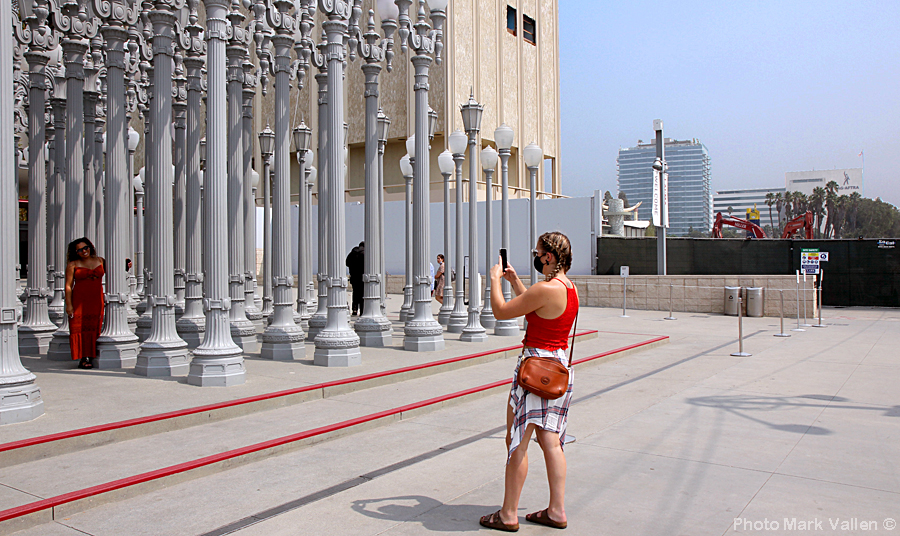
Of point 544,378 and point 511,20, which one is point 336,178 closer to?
point 544,378

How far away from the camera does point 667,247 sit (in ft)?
84.5

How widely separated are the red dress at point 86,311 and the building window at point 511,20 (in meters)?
33.8

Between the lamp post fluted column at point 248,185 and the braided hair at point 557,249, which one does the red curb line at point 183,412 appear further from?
the lamp post fluted column at point 248,185

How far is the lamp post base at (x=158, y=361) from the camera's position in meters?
8.51

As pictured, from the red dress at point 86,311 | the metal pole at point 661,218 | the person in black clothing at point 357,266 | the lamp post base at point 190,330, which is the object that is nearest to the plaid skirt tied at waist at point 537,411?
the red dress at point 86,311

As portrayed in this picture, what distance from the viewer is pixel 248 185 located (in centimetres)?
1413

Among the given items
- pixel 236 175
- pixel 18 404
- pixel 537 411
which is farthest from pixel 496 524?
pixel 236 175

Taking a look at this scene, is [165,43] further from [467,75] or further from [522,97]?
[522,97]

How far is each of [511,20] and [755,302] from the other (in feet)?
81.0

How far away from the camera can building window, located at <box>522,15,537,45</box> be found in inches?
1570

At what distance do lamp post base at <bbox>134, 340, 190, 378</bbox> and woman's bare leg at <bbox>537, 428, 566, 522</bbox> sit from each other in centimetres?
620

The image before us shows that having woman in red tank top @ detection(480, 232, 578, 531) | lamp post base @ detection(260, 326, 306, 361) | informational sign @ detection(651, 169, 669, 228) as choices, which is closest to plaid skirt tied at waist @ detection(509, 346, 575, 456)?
woman in red tank top @ detection(480, 232, 578, 531)

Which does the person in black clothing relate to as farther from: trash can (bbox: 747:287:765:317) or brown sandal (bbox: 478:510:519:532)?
brown sandal (bbox: 478:510:519:532)

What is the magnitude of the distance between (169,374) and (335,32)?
221 inches
